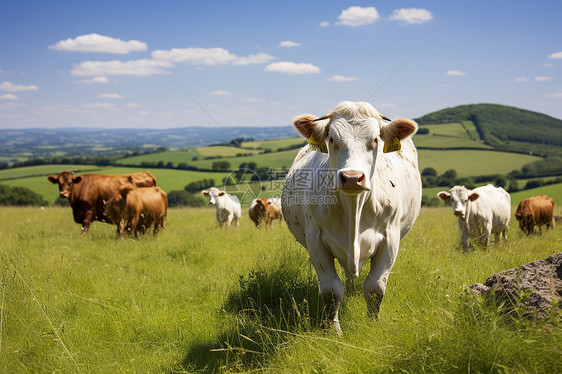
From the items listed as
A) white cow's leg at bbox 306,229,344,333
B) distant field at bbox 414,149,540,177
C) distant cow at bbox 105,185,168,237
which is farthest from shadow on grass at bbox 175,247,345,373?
distant field at bbox 414,149,540,177

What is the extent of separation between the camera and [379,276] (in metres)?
3.95

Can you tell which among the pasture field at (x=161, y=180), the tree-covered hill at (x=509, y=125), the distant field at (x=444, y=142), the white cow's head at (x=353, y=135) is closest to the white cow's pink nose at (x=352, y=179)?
the white cow's head at (x=353, y=135)

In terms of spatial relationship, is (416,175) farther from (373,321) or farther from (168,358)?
(168,358)

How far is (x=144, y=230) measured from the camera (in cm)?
1084

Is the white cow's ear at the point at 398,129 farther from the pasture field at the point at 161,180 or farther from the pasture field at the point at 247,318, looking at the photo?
the pasture field at the point at 161,180

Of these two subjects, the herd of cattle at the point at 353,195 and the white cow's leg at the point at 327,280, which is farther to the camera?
the white cow's leg at the point at 327,280

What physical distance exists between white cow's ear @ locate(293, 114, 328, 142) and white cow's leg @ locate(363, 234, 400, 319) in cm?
127

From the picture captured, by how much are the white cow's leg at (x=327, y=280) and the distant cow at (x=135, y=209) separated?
24.4 feet

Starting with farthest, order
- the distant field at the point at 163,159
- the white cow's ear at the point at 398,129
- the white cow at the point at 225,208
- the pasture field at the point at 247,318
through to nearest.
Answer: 1. the distant field at the point at 163,159
2. the white cow at the point at 225,208
3. the white cow's ear at the point at 398,129
4. the pasture field at the point at 247,318

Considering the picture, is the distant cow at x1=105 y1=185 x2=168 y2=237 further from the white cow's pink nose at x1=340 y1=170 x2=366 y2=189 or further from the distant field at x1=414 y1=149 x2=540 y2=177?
the distant field at x1=414 y1=149 x2=540 y2=177

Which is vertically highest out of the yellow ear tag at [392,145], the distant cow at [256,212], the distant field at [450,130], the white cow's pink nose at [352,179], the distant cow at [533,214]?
the distant field at [450,130]

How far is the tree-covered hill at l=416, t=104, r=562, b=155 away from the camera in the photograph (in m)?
68.7

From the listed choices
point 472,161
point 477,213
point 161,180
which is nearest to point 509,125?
point 472,161

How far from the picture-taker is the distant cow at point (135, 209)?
412 inches
